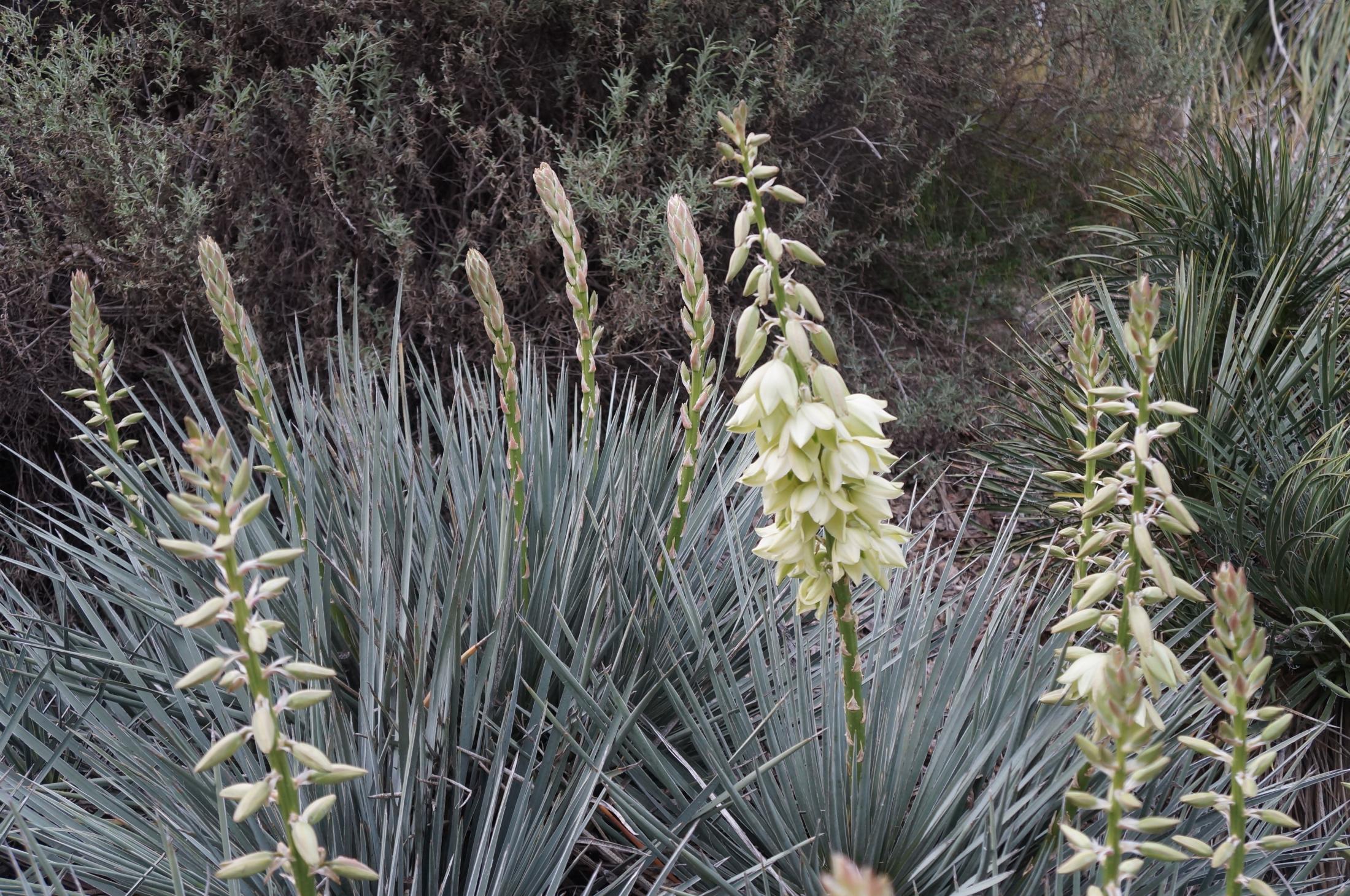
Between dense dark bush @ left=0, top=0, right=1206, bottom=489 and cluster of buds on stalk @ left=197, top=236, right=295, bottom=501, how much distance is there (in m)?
1.37

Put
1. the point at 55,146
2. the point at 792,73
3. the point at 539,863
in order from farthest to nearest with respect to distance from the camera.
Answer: the point at 792,73
the point at 55,146
the point at 539,863

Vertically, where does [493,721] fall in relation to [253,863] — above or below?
below

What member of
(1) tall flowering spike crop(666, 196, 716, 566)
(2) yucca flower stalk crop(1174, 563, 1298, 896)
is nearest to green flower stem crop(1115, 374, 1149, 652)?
(2) yucca flower stalk crop(1174, 563, 1298, 896)

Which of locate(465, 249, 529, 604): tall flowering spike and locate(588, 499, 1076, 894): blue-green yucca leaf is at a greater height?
locate(465, 249, 529, 604): tall flowering spike

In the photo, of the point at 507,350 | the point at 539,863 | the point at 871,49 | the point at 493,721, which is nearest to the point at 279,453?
the point at 507,350

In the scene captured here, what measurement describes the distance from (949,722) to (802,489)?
32.2 inches

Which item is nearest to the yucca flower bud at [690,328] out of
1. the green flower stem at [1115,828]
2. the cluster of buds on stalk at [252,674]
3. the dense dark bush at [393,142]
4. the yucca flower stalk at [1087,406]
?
the yucca flower stalk at [1087,406]

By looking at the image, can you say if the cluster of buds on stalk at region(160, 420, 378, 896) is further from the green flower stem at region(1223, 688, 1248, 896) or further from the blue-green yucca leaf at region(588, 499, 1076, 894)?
the green flower stem at region(1223, 688, 1248, 896)

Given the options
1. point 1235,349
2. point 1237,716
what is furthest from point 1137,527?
point 1235,349

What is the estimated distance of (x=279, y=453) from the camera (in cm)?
204

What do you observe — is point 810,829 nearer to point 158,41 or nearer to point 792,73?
point 792,73

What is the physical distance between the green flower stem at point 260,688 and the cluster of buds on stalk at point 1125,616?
0.78m

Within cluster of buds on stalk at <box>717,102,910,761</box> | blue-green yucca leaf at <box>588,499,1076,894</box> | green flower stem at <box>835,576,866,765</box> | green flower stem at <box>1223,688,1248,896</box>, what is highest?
cluster of buds on stalk at <box>717,102,910,761</box>

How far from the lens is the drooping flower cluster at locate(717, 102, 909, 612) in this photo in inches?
50.1
